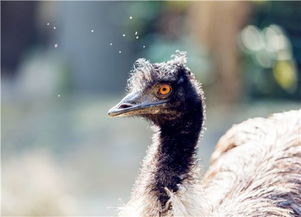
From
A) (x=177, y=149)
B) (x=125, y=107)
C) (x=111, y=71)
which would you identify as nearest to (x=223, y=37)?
(x=111, y=71)

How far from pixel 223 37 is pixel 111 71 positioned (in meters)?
1.72

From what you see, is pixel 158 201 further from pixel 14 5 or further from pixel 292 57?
pixel 14 5

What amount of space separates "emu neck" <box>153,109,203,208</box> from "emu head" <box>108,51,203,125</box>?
1.3 inches

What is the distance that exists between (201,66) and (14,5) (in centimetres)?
328

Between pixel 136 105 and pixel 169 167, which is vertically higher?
pixel 136 105

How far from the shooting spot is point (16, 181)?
8.07 m

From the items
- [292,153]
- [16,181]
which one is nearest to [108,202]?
[16,181]

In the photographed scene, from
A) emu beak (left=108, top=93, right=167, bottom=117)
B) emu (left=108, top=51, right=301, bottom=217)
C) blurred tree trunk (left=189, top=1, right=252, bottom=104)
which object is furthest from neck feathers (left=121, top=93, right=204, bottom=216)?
blurred tree trunk (left=189, top=1, right=252, bottom=104)

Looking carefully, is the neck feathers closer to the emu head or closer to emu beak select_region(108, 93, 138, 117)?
the emu head

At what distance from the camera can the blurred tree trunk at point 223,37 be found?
11941mm

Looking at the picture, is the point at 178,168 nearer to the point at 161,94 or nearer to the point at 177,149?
the point at 177,149

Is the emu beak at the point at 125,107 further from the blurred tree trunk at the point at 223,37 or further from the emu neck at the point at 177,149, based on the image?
the blurred tree trunk at the point at 223,37

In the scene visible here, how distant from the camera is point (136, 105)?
4262mm

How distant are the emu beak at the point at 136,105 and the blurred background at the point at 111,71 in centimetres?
493
